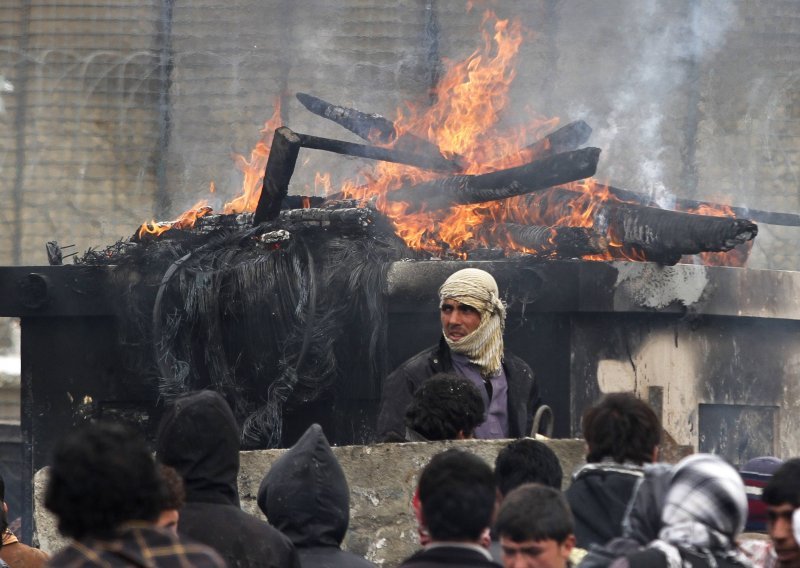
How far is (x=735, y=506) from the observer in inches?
158

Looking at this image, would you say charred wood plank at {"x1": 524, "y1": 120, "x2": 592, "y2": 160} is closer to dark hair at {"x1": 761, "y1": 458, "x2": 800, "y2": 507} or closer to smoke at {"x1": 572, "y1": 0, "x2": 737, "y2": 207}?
dark hair at {"x1": 761, "y1": 458, "x2": 800, "y2": 507}

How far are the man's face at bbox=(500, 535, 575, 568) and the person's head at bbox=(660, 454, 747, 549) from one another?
300 mm

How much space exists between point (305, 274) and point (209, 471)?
15.7 ft

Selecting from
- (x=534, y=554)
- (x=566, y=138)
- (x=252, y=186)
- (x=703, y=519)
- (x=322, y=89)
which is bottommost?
(x=534, y=554)

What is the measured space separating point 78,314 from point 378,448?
15.4ft

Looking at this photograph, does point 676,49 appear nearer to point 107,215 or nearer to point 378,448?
point 107,215

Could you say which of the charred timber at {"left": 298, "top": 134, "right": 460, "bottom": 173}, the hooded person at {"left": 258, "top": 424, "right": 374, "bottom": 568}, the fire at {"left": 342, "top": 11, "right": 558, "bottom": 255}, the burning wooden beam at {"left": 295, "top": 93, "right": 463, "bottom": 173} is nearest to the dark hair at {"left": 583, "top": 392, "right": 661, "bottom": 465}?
the hooded person at {"left": 258, "top": 424, "right": 374, "bottom": 568}

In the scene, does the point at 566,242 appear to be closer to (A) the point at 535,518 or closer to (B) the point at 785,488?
(B) the point at 785,488

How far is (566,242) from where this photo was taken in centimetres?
962

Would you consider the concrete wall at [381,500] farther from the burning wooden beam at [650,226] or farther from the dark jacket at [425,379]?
the burning wooden beam at [650,226]

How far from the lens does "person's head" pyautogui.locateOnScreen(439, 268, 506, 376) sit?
24.0ft

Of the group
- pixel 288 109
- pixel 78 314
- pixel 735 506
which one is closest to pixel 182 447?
pixel 735 506

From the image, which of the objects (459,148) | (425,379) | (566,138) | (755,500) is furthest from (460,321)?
(459,148)

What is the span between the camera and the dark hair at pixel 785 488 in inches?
178
